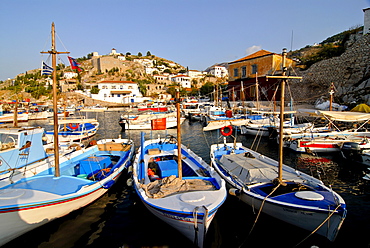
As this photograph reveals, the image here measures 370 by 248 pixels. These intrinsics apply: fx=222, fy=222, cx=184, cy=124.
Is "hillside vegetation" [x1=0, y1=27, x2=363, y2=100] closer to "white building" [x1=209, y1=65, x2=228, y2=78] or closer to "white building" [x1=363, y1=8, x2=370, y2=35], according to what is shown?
"white building" [x1=363, y1=8, x2=370, y2=35]

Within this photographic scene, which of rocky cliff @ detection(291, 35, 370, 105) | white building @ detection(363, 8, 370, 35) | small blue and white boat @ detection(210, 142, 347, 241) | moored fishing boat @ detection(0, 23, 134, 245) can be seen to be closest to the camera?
small blue and white boat @ detection(210, 142, 347, 241)

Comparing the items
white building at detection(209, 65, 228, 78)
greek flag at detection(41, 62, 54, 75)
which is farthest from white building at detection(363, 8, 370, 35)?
white building at detection(209, 65, 228, 78)

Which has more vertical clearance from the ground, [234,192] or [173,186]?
[173,186]

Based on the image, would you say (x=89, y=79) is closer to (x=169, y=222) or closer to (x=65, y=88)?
(x=65, y=88)

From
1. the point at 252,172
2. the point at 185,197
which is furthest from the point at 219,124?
the point at 185,197

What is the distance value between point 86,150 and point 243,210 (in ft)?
34.8

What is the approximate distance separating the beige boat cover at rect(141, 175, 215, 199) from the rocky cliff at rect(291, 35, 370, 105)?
98.9 ft

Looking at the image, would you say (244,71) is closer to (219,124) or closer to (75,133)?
(219,124)

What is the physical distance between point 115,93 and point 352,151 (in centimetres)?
7932

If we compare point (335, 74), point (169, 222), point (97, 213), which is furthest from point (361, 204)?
point (335, 74)

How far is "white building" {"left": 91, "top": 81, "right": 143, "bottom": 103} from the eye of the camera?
83.8 m

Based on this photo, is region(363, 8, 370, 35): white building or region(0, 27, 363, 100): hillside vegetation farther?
region(0, 27, 363, 100): hillside vegetation

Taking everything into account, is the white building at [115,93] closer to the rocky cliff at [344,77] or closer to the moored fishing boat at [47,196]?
the rocky cliff at [344,77]

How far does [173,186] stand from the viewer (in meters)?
8.35
